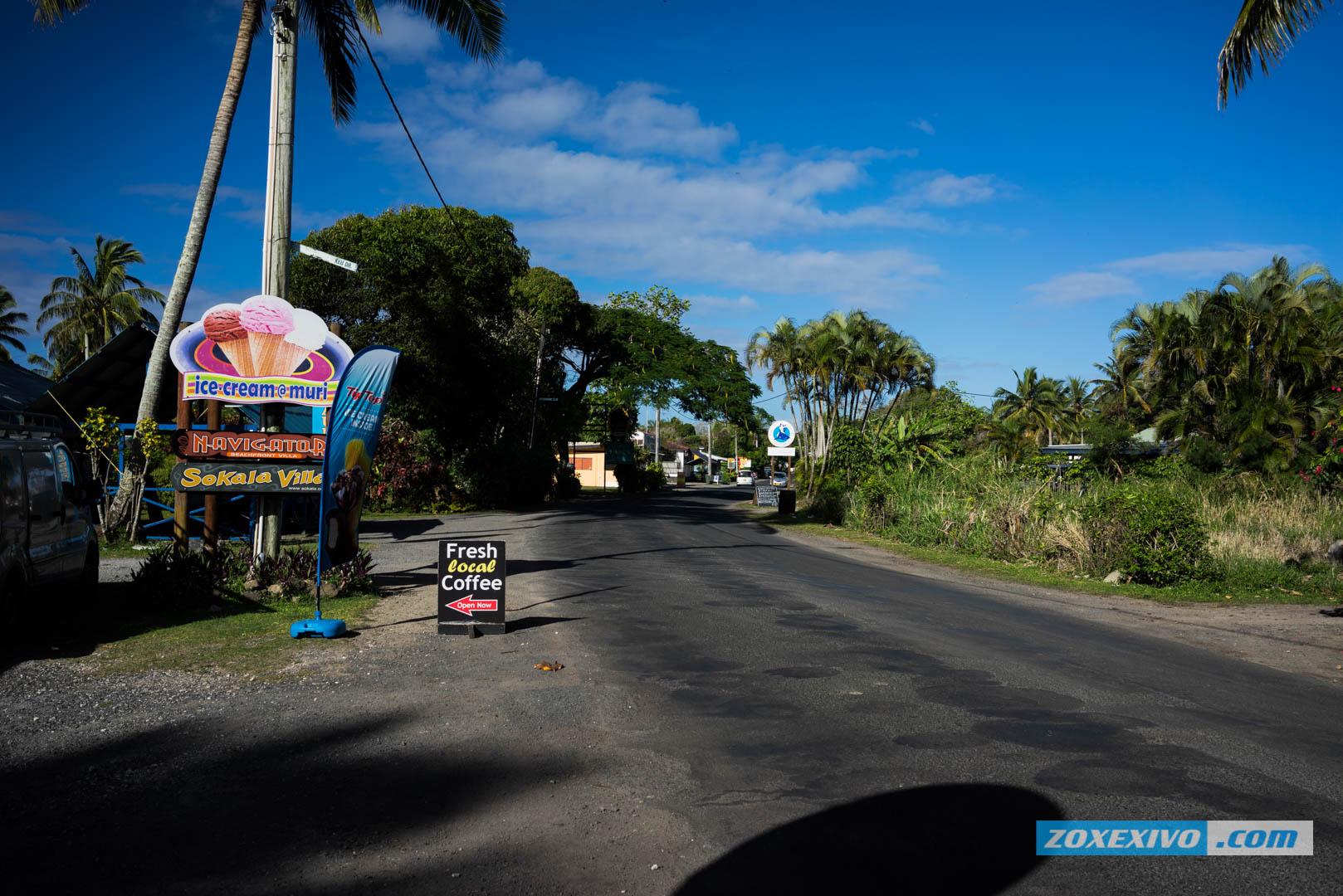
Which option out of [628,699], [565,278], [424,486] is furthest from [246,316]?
[565,278]

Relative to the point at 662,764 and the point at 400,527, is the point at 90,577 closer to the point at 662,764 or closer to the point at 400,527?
the point at 662,764

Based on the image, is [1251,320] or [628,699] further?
[1251,320]

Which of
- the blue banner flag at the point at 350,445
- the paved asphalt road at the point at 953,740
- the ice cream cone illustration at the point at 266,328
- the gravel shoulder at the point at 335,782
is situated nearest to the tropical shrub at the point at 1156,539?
the paved asphalt road at the point at 953,740

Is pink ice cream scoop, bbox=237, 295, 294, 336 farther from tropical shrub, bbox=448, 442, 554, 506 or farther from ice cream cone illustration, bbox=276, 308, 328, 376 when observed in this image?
tropical shrub, bbox=448, 442, 554, 506

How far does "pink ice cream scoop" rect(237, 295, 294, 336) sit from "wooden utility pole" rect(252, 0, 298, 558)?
112cm

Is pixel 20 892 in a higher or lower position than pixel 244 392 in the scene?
lower

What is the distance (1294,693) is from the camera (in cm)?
685

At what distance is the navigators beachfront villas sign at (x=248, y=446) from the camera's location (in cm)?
1080

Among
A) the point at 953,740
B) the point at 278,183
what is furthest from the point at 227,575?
the point at 953,740

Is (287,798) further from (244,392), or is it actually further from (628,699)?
(244,392)

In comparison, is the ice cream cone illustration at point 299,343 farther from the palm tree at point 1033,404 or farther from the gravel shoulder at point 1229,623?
the palm tree at point 1033,404

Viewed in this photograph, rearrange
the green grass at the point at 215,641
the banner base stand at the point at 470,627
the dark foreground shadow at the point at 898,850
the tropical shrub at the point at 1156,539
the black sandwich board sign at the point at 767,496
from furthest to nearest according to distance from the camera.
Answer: the black sandwich board sign at the point at 767,496
the tropical shrub at the point at 1156,539
the banner base stand at the point at 470,627
the green grass at the point at 215,641
the dark foreground shadow at the point at 898,850

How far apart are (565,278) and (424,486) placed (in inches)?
631

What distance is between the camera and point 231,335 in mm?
11297
